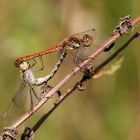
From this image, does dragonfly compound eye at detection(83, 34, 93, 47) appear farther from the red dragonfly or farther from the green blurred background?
the green blurred background

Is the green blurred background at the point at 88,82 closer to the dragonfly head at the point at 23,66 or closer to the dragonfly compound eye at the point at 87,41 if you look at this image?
the dragonfly head at the point at 23,66

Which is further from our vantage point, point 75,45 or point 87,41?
point 75,45

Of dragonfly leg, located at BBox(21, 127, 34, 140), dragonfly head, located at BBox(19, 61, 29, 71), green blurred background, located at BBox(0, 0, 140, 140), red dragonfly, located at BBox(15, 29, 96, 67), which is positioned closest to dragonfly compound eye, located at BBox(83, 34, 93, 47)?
red dragonfly, located at BBox(15, 29, 96, 67)

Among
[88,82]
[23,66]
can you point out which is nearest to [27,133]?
[23,66]

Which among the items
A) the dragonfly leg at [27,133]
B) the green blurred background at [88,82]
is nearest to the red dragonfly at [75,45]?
A: the dragonfly leg at [27,133]

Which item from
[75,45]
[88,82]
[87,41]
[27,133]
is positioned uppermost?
[88,82]

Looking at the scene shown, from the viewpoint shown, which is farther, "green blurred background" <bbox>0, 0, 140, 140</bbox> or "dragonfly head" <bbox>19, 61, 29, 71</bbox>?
"green blurred background" <bbox>0, 0, 140, 140</bbox>

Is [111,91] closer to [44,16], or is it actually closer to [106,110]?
[106,110]

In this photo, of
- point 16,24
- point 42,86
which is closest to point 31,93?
point 42,86

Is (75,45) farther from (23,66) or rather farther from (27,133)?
(27,133)
